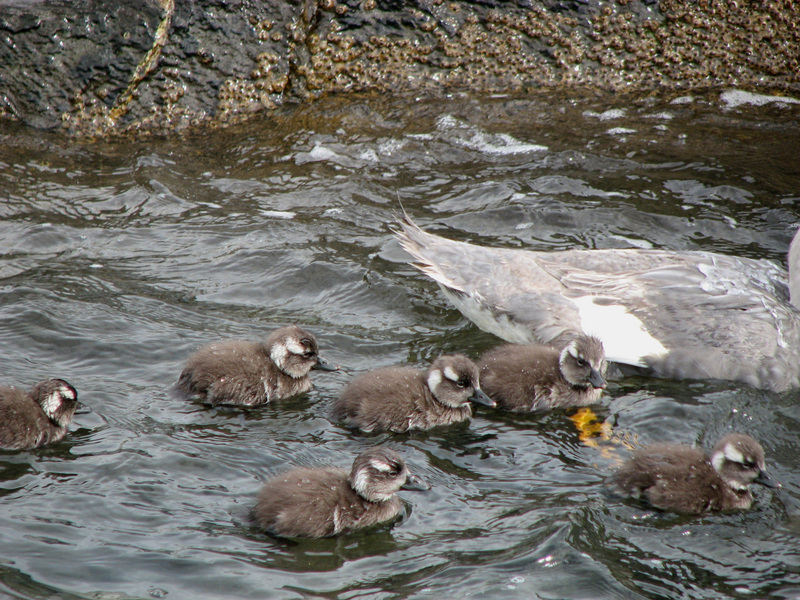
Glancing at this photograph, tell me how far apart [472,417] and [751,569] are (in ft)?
6.42

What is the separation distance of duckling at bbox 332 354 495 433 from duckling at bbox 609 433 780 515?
41.2 inches

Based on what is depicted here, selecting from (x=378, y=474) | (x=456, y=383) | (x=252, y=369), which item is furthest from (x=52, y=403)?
(x=456, y=383)

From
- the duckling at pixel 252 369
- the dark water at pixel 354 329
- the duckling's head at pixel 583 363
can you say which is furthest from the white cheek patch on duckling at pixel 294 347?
the duckling's head at pixel 583 363

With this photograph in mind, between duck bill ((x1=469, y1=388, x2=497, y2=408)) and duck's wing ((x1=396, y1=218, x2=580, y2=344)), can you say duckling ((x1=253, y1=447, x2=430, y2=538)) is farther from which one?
duck's wing ((x1=396, y1=218, x2=580, y2=344))

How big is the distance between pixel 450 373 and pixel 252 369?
123 cm

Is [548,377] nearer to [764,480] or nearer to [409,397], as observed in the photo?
[409,397]

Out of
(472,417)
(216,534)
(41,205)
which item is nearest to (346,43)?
(41,205)

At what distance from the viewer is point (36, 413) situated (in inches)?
177

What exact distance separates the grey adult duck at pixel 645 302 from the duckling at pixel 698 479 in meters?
1.06

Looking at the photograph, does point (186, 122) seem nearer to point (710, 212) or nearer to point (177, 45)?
point (177, 45)

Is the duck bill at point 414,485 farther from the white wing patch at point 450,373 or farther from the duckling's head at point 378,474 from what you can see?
the white wing patch at point 450,373

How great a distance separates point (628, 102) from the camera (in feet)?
30.4

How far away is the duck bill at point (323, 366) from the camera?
5340mm

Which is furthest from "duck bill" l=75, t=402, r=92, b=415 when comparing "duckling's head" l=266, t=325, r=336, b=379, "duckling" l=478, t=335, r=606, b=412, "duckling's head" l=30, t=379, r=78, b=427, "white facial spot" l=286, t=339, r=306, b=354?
"duckling" l=478, t=335, r=606, b=412
